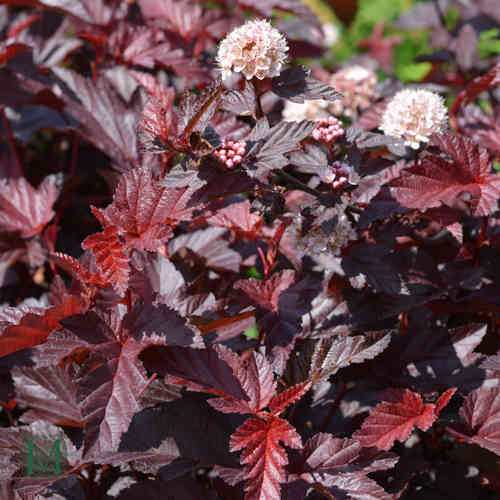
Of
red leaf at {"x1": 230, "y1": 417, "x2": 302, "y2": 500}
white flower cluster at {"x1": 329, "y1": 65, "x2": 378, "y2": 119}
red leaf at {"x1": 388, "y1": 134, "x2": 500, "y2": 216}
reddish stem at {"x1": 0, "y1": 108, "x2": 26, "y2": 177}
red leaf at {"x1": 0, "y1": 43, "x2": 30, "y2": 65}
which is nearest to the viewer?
red leaf at {"x1": 230, "y1": 417, "x2": 302, "y2": 500}

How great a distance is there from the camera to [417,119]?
3.90ft

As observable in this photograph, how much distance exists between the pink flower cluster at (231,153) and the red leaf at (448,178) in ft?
1.09

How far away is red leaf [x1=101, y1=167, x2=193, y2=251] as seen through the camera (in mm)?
976

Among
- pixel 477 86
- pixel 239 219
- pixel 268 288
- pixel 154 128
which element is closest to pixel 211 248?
pixel 239 219

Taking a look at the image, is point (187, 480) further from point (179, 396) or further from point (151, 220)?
point (151, 220)

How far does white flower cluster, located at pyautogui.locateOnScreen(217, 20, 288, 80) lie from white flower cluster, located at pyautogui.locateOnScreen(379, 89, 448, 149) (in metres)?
0.32

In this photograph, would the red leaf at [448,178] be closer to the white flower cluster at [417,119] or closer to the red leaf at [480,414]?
the white flower cluster at [417,119]

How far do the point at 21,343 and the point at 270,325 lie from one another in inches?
16.7

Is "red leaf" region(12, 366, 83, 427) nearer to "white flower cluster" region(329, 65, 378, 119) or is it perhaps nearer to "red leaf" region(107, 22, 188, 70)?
"red leaf" region(107, 22, 188, 70)

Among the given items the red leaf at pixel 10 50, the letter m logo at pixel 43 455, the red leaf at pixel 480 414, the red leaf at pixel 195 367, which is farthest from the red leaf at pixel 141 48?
the red leaf at pixel 480 414

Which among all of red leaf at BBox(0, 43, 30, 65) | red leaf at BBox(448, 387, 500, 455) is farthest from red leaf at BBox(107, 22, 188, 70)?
red leaf at BBox(448, 387, 500, 455)

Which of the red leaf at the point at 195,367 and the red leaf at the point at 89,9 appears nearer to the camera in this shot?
the red leaf at the point at 195,367

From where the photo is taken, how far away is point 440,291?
47.7 inches

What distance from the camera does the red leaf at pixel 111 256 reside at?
904mm
